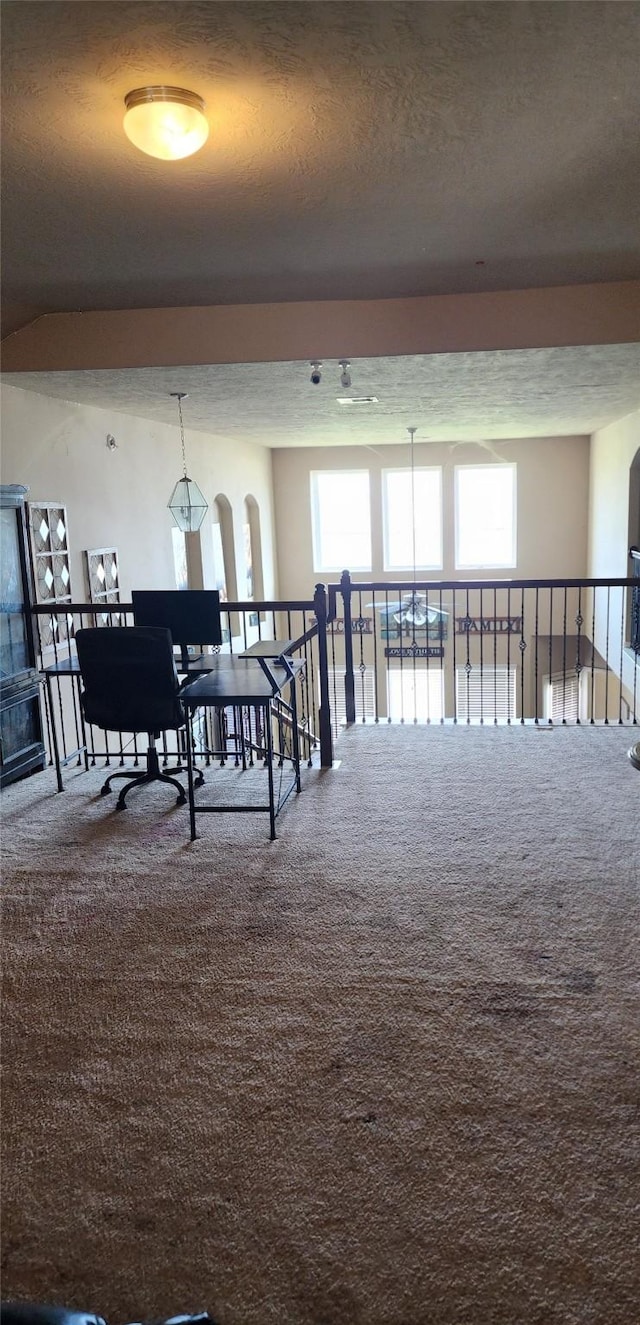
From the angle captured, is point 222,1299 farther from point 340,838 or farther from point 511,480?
point 511,480

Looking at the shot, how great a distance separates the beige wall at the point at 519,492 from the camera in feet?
38.3

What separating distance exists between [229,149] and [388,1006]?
2802mm

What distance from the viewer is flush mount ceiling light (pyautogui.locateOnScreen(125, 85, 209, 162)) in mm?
2281

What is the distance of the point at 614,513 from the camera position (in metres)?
9.57

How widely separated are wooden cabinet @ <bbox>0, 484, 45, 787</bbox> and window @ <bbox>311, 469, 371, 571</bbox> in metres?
7.95

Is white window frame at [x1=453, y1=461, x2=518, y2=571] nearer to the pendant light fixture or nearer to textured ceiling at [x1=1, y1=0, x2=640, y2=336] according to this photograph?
the pendant light fixture

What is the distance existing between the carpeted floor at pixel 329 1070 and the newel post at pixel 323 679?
2.91 ft

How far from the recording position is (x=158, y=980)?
2.59 meters

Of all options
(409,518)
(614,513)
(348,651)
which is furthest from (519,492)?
(348,651)

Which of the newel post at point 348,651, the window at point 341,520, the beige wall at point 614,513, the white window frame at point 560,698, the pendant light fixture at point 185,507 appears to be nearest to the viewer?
the newel post at point 348,651

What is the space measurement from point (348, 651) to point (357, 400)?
2.67 meters

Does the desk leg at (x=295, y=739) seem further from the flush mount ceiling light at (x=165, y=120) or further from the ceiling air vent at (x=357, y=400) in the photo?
the ceiling air vent at (x=357, y=400)

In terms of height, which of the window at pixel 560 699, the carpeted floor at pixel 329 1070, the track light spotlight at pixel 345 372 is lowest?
the window at pixel 560 699

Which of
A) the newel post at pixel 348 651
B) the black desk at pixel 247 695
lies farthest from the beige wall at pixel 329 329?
the black desk at pixel 247 695
